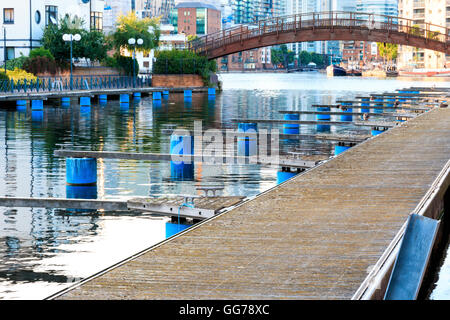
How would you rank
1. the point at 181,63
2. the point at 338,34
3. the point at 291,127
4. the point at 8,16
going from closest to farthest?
the point at 291,127 → the point at 8,16 → the point at 338,34 → the point at 181,63

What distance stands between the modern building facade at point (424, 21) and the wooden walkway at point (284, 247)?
128393mm

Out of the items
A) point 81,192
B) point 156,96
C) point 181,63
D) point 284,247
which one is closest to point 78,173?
point 81,192

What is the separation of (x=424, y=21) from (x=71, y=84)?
113 m

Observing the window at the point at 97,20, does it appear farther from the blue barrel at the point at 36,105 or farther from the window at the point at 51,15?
the blue barrel at the point at 36,105

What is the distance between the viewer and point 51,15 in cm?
6800

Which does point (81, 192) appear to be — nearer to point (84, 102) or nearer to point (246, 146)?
point (246, 146)

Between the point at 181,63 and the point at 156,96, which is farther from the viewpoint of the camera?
the point at 181,63

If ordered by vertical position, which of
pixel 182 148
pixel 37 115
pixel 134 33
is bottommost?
pixel 182 148

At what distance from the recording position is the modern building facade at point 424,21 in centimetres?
14438

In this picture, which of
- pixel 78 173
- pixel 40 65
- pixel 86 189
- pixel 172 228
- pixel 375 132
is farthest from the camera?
pixel 40 65

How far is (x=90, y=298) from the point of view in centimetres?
676

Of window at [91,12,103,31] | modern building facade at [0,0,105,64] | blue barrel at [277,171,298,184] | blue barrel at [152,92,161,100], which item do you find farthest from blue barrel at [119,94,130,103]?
blue barrel at [277,171,298,184]
